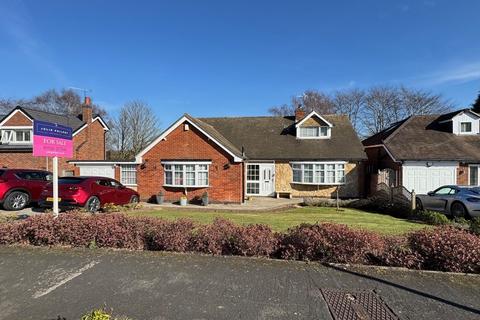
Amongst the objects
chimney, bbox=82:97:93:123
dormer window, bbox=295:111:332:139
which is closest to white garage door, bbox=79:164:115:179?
chimney, bbox=82:97:93:123

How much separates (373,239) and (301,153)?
17757mm

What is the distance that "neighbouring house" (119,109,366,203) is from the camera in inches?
795

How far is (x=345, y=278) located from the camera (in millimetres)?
5602

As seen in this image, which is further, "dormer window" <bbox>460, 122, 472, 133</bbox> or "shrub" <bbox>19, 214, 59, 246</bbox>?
"dormer window" <bbox>460, 122, 472, 133</bbox>

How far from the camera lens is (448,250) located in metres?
6.00

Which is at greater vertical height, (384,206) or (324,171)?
(324,171)

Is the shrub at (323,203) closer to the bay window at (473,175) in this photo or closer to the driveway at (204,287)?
the bay window at (473,175)

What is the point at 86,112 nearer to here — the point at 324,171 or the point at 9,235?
the point at 324,171

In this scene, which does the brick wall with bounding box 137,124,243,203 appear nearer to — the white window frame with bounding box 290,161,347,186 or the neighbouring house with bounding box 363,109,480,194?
the white window frame with bounding box 290,161,347,186

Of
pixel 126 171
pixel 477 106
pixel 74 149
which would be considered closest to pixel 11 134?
pixel 74 149

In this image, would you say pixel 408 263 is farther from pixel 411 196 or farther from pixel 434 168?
pixel 434 168

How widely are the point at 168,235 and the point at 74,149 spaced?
25659mm

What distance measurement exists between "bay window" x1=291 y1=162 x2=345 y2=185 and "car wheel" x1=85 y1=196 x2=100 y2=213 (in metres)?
13.2

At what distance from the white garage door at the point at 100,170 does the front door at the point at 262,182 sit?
29.7 ft
